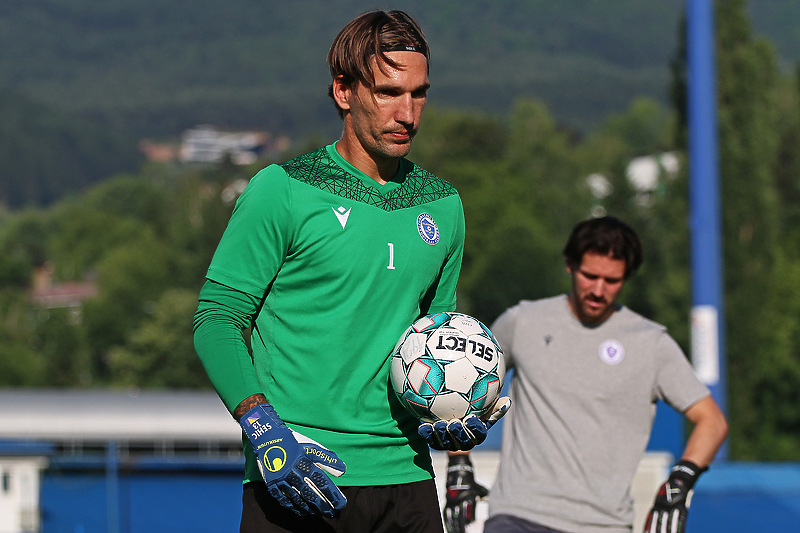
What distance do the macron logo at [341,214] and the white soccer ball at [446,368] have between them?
1.24ft

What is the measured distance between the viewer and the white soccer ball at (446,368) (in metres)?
3.32

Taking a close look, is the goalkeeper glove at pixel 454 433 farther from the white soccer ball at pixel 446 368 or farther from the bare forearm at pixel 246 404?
the bare forearm at pixel 246 404

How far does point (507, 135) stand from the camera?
87812mm

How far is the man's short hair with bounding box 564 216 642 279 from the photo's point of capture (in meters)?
5.07

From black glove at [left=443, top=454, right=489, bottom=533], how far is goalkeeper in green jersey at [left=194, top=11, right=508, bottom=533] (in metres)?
1.24

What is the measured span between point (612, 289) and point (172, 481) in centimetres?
1155

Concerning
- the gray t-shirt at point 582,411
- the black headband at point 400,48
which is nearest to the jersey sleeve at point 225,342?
the black headband at point 400,48

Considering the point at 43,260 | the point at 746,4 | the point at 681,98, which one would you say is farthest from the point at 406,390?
the point at 43,260

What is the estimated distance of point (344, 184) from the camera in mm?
3312

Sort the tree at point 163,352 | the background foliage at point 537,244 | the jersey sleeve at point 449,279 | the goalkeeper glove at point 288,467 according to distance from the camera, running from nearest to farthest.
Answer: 1. the goalkeeper glove at point 288,467
2. the jersey sleeve at point 449,279
3. the background foliage at point 537,244
4. the tree at point 163,352

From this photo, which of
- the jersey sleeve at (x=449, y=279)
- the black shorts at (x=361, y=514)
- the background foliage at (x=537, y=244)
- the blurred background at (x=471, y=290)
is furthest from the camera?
the background foliage at (x=537, y=244)

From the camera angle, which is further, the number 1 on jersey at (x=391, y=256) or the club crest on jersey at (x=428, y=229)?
the club crest on jersey at (x=428, y=229)

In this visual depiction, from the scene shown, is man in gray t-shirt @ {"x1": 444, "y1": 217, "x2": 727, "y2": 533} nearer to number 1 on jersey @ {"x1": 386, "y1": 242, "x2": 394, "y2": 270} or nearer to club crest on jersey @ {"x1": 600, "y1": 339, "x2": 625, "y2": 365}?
club crest on jersey @ {"x1": 600, "y1": 339, "x2": 625, "y2": 365}

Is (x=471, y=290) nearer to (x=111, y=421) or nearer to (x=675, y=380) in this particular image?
(x=111, y=421)
